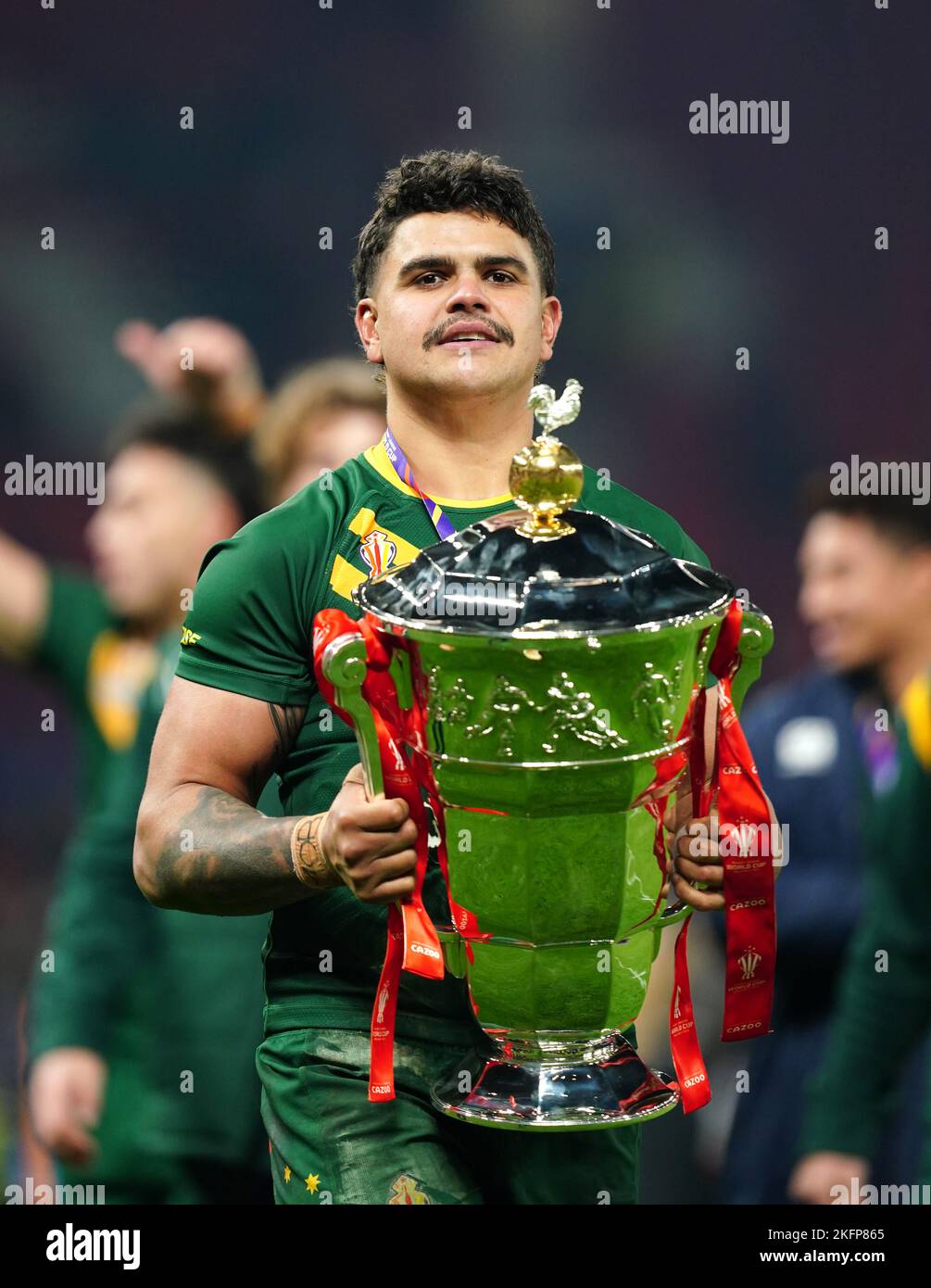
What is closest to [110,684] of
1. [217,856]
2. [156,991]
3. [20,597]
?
[20,597]

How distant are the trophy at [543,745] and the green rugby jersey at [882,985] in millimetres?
1644

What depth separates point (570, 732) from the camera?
8.11 feet

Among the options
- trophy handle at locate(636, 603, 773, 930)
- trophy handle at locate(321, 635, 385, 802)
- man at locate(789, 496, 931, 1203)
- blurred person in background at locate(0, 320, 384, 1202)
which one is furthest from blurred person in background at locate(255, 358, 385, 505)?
trophy handle at locate(321, 635, 385, 802)

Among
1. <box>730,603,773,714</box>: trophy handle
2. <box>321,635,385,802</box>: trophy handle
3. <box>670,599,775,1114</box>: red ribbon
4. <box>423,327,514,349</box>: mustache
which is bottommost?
<box>670,599,775,1114</box>: red ribbon

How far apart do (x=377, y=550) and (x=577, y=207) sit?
177 cm

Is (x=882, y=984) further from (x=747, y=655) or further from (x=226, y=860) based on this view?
(x=226, y=860)

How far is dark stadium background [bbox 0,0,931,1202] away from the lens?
447 cm

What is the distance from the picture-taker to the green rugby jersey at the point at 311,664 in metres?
2.93

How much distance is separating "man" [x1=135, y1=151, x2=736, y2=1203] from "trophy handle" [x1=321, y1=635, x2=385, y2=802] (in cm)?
21

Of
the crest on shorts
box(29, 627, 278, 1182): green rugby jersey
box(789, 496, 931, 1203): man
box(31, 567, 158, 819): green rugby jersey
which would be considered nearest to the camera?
the crest on shorts

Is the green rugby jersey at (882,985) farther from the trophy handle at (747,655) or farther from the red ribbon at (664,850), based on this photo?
the trophy handle at (747,655)

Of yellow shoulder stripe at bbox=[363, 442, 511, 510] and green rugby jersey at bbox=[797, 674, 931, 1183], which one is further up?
yellow shoulder stripe at bbox=[363, 442, 511, 510]

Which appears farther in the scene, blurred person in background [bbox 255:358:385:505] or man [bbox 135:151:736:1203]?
blurred person in background [bbox 255:358:385:505]

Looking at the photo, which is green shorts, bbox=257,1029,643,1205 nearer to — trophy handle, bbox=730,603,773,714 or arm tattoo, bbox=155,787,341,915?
arm tattoo, bbox=155,787,341,915
